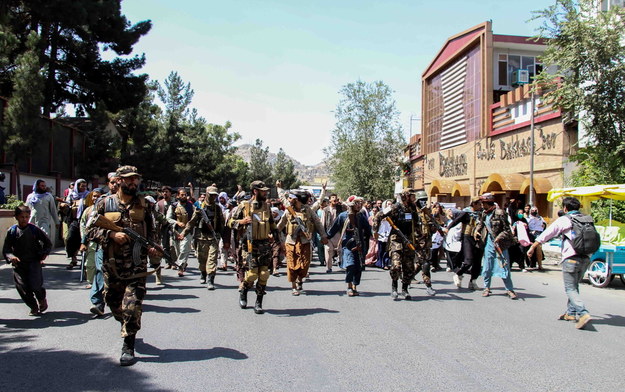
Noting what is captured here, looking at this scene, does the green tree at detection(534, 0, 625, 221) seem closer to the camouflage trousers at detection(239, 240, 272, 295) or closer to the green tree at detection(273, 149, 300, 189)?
the camouflage trousers at detection(239, 240, 272, 295)

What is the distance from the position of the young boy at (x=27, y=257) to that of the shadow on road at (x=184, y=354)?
2317 millimetres

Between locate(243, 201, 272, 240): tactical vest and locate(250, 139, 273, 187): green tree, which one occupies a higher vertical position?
locate(250, 139, 273, 187): green tree

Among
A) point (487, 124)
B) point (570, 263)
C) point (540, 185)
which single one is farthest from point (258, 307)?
point (487, 124)

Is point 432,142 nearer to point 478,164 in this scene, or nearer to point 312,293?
point 478,164

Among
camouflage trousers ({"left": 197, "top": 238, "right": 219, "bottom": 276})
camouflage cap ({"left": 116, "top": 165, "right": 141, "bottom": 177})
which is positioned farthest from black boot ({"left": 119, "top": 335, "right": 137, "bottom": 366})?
camouflage trousers ({"left": 197, "top": 238, "right": 219, "bottom": 276})

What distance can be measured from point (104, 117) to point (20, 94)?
27.4 feet

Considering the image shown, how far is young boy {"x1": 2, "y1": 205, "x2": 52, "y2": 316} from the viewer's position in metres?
7.06

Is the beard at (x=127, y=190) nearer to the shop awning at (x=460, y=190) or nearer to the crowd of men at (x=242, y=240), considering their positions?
the crowd of men at (x=242, y=240)

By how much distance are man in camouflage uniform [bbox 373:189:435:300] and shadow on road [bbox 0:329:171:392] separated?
5.05m

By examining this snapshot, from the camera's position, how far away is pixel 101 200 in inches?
216

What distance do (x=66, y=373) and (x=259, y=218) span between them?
3.67 meters

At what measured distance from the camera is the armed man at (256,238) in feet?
25.1

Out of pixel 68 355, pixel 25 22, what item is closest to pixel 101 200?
pixel 68 355

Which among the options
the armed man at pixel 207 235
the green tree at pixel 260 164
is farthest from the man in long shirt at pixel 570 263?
the green tree at pixel 260 164
